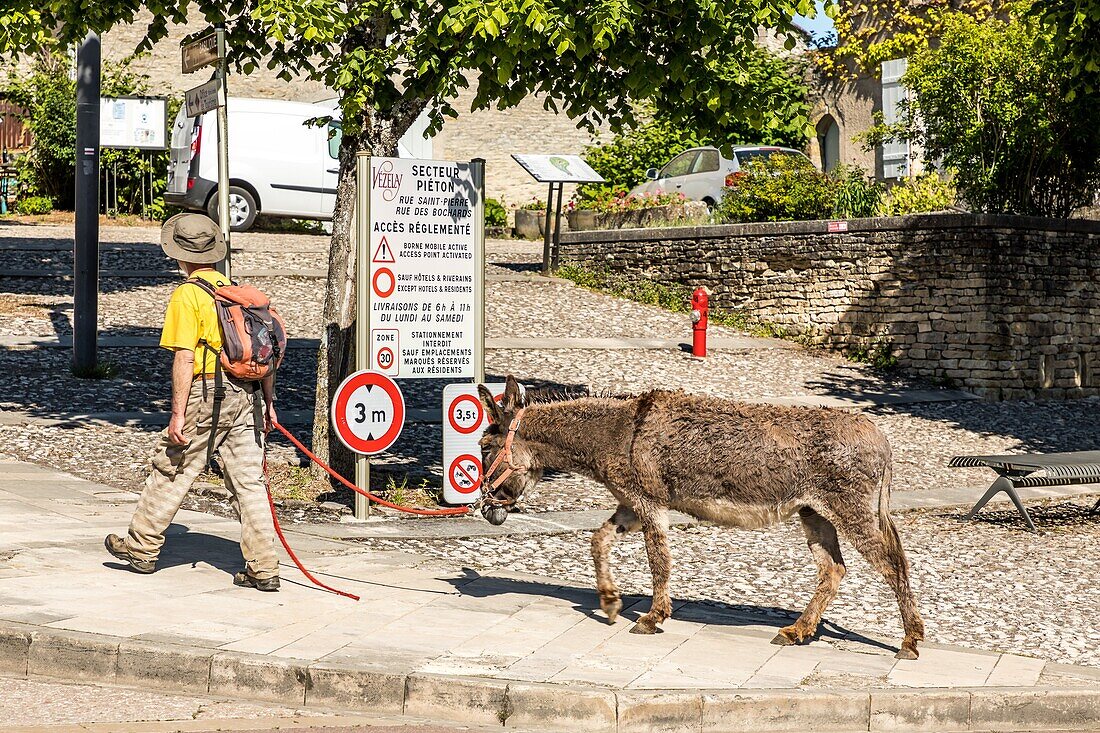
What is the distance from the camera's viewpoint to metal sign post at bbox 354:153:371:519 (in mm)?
9859

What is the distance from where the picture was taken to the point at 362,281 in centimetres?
995

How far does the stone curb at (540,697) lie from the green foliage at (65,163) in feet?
83.5

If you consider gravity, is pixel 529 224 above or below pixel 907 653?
above

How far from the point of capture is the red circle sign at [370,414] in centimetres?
939

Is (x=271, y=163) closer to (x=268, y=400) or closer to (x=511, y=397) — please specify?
(x=268, y=400)

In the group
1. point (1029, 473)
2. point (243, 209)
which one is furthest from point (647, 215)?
point (1029, 473)

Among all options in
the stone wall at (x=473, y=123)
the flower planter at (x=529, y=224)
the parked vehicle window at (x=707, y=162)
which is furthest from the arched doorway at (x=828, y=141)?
the stone wall at (x=473, y=123)

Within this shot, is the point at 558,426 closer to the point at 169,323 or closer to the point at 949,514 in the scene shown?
the point at 169,323

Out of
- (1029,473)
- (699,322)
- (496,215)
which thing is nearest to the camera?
(1029,473)

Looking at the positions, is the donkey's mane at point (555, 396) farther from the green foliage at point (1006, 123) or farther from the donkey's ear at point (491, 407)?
the green foliage at point (1006, 123)

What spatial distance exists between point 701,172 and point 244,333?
22.0 m

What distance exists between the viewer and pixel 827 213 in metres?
21.1

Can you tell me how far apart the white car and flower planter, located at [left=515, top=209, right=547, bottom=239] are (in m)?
2.82

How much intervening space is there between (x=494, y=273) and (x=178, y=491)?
15910 mm
